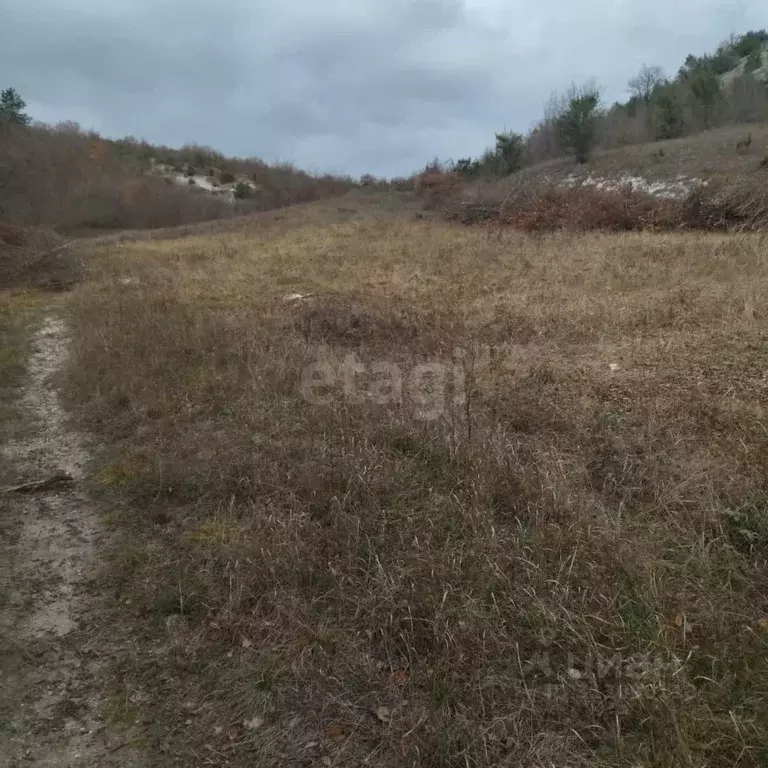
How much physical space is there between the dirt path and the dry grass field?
14 centimetres

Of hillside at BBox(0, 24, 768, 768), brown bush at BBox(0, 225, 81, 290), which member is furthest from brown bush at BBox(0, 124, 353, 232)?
hillside at BBox(0, 24, 768, 768)

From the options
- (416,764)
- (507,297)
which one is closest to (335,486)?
(416,764)

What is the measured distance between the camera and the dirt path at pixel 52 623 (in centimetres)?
229

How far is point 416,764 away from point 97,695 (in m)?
1.44

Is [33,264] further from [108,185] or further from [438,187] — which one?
[108,185]

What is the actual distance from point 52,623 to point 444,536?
2.10m

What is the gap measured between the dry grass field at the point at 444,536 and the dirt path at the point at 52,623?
140mm

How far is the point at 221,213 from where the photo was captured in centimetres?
3641

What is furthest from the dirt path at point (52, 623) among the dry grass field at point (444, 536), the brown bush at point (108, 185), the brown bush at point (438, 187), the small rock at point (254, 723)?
the brown bush at point (438, 187)

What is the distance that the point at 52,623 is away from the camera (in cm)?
292

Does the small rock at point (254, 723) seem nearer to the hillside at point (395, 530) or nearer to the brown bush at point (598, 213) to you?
the hillside at point (395, 530)

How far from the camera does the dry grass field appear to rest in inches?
88.8

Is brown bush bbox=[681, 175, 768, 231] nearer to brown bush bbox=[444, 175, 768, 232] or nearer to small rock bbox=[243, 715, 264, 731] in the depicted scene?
brown bush bbox=[444, 175, 768, 232]

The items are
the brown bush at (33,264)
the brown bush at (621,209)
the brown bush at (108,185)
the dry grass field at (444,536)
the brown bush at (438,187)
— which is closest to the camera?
the dry grass field at (444,536)
